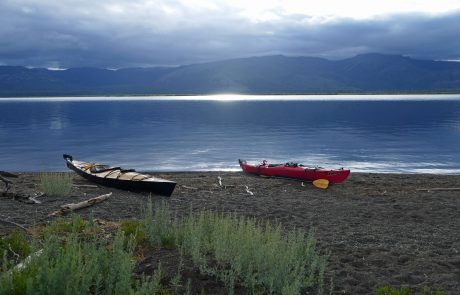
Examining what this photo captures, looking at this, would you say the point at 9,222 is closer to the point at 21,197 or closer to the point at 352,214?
the point at 21,197

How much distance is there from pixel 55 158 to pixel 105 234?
34.1 m

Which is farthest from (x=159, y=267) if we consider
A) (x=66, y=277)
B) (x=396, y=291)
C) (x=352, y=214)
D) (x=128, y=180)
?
(x=128, y=180)

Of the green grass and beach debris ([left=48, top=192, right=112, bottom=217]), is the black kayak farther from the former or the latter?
the green grass

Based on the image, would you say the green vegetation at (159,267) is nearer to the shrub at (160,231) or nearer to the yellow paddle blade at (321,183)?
the shrub at (160,231)

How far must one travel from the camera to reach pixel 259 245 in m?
7.92

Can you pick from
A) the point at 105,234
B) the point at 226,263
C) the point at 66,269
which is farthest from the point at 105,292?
the point at 105,234

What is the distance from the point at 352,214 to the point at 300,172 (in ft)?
30.3

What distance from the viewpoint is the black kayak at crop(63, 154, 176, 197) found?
18625 millimetres

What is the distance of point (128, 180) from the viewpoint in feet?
63.2

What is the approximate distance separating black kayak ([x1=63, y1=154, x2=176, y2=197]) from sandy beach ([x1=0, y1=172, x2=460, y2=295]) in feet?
1.20

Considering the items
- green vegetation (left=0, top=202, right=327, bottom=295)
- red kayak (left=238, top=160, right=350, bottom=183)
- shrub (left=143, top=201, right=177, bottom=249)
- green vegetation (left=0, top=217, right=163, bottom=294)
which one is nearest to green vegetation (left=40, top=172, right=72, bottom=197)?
green vegetation (left=0, top=202, right=327, bottom=295)

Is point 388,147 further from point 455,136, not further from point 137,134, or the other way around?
point 137,134

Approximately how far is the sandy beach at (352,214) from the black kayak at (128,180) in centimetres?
37

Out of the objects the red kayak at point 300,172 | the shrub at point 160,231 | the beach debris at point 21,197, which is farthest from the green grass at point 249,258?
the red kayak at point 300,172
